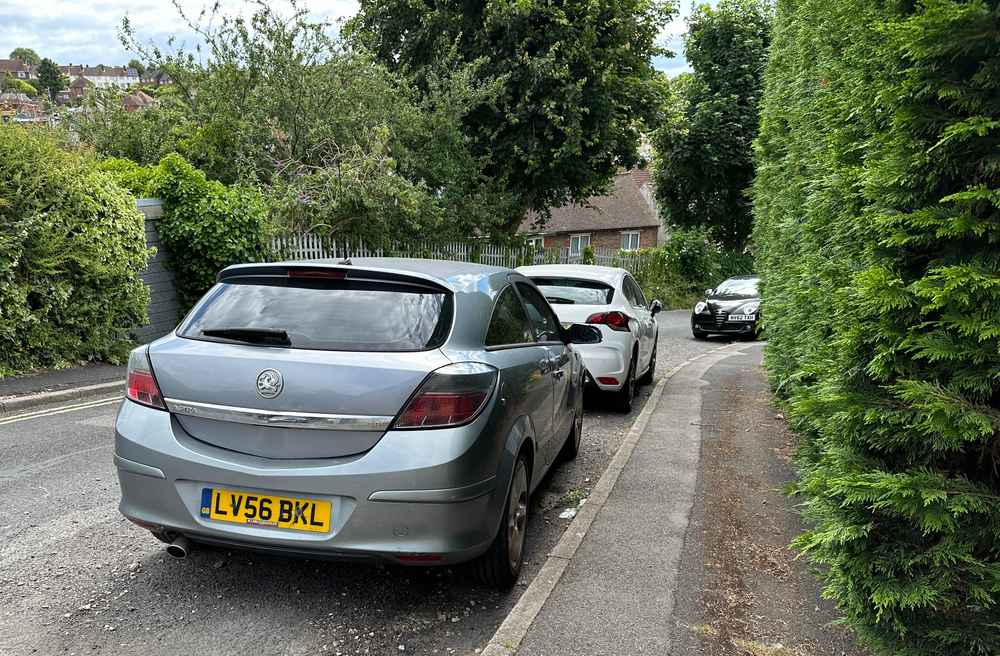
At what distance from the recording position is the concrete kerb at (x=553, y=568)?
3268 millimetres

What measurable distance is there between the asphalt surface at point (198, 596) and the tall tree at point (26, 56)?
209 m

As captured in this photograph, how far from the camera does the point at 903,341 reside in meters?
2.81

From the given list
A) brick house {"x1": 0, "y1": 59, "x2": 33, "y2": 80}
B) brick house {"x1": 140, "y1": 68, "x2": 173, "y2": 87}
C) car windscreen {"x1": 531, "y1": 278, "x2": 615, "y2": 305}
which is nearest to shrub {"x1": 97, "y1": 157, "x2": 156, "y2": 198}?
brick house {"x1": 140, "y1": 68, "x2": 173, "y2": 87}

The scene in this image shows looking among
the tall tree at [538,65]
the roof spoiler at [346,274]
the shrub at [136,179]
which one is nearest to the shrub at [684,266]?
the tall tree at [538,65]

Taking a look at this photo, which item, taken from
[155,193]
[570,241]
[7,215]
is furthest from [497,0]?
[570,241]

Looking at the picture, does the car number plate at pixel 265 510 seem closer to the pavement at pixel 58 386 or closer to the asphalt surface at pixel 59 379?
the pavement at pixel 58 386

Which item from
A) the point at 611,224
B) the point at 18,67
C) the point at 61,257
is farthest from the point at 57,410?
the point at 18,67

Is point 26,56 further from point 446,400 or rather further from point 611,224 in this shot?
point 446,400

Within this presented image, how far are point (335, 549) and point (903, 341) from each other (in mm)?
2519

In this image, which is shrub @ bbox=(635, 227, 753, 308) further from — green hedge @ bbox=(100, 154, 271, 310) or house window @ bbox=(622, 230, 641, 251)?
green hedge @ bbox=(100, 154, 271, 310)

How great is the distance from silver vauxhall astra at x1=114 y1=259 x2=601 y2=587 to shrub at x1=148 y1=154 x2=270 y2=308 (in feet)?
29.4

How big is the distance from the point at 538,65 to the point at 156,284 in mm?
11528

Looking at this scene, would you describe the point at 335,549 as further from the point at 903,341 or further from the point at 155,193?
the point at 155,193

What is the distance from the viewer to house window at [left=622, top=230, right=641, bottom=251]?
51.5 m
